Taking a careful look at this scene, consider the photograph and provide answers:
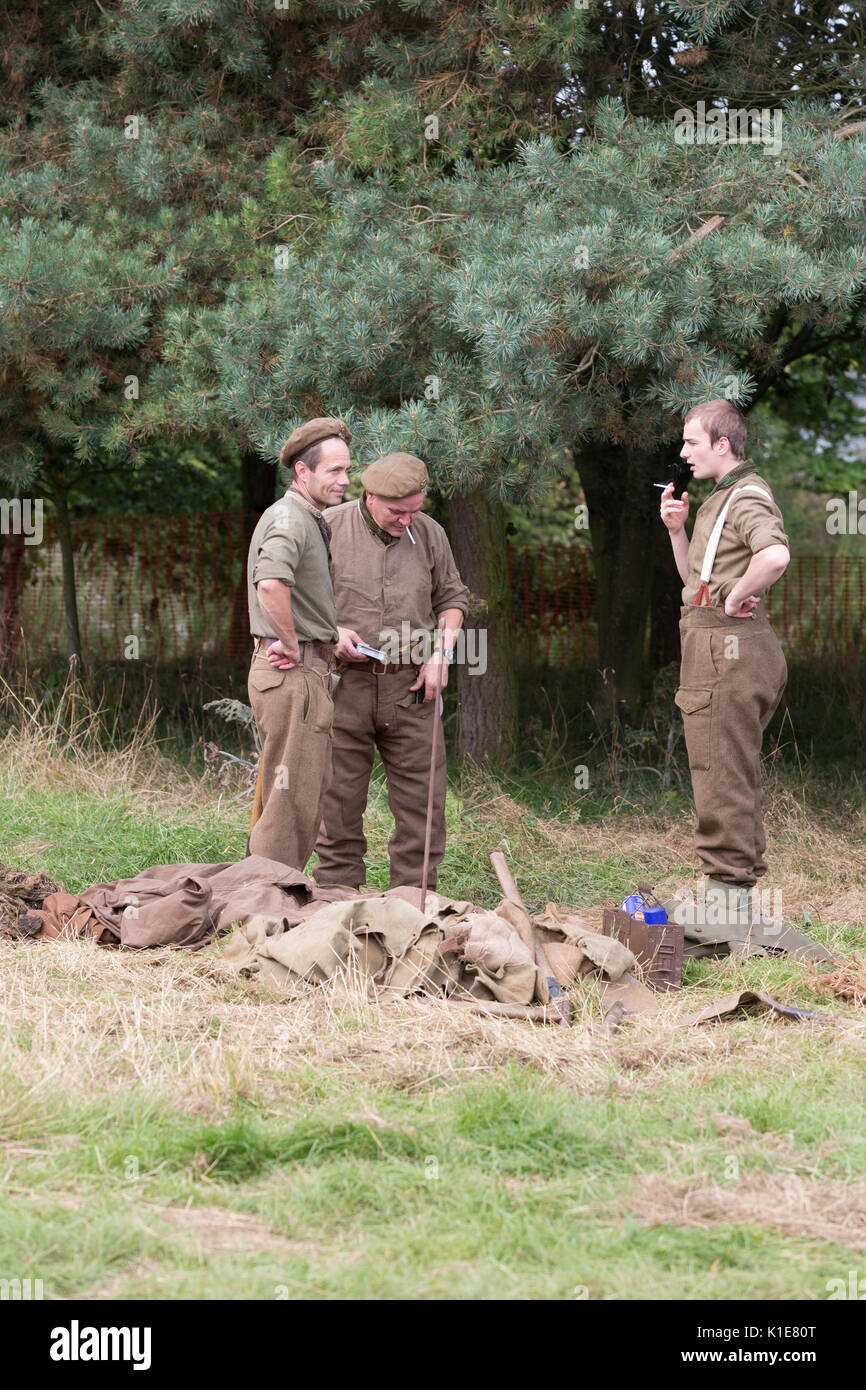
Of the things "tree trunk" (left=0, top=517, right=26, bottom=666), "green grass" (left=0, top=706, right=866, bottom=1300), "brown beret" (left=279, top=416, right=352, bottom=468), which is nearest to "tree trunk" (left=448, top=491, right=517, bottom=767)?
"brown beret" (left=279, top=416, right=352, bottom=468)

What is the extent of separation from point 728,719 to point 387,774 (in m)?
1.45

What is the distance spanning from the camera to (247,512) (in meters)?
11.5

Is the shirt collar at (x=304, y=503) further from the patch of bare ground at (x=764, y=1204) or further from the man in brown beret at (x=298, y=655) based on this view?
the patch of bare ground at (x=764, y=1204)

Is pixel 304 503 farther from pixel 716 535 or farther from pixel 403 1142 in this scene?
pixel 403 1142

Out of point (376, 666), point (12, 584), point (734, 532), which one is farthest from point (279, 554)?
point (12, 584)

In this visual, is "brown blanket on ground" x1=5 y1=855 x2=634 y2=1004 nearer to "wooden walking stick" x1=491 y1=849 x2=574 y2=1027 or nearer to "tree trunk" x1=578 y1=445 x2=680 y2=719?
"wooden walking stick" x1=491 y1=849 x2=574 y2=1027

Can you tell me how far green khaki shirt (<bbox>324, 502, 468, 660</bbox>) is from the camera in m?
5.48

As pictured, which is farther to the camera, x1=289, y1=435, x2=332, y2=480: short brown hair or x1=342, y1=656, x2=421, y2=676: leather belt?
x1=342, y1=656, x2=421, y2=676: leather belt

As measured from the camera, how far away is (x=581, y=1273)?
257cm

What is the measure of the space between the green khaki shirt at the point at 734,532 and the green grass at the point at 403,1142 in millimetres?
1375

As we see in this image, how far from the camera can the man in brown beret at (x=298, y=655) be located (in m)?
5.06

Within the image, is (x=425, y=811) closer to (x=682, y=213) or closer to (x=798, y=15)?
(x=682, y=213)

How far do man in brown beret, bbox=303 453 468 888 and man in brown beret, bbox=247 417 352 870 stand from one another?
0.21 metres

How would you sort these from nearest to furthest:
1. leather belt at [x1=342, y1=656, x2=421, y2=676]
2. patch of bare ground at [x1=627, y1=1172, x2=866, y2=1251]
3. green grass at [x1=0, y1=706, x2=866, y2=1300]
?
green grass at [x1=0, y1=706, x2=866, y2=1300] < patch of bare ground at [x1=627, y1=1172, x2=866, y2=1251] < leather belt at [x1=342, y1=656, x2=421, y2=676]
